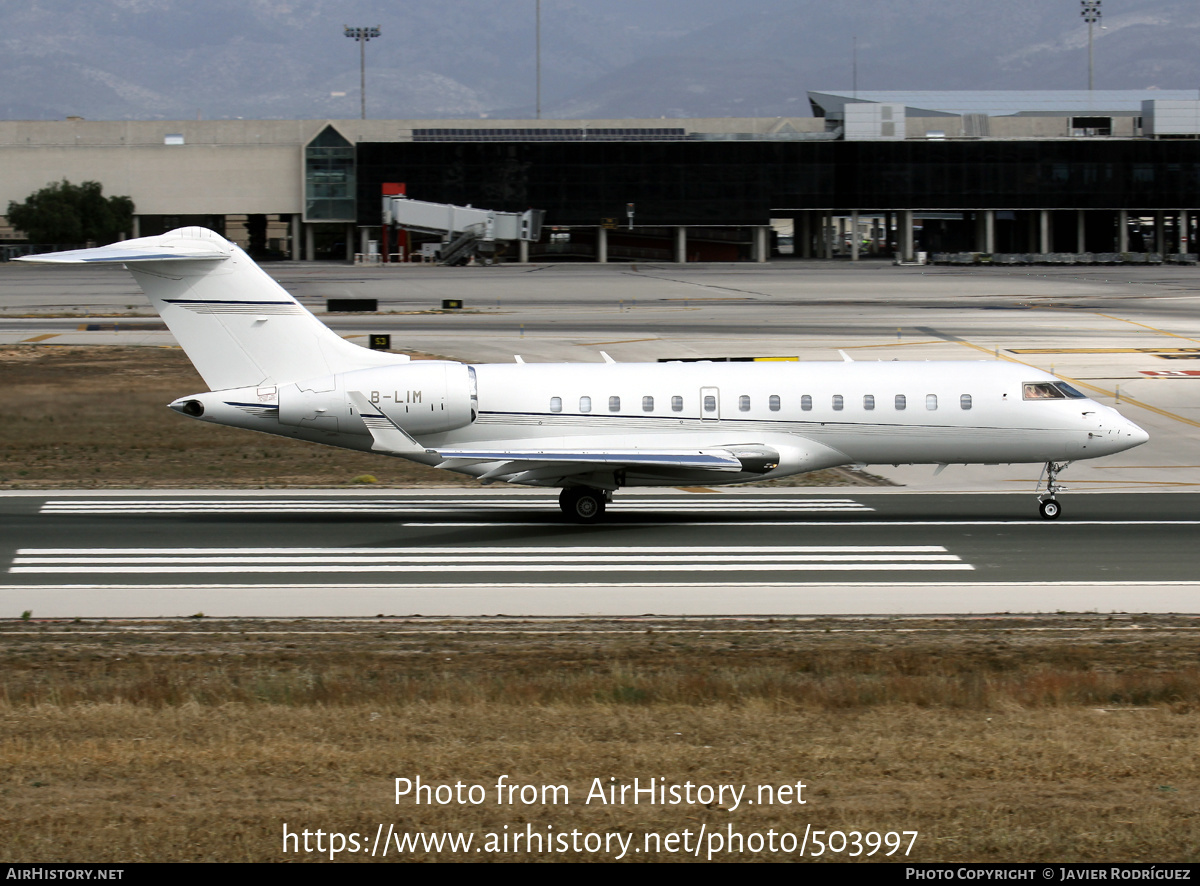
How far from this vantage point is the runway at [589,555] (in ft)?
65.7

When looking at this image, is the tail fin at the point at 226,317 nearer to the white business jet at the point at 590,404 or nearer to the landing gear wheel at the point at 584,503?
the white business jet at the point at 590,404

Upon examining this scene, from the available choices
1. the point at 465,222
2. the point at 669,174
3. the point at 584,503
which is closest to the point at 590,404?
the point at 584,503

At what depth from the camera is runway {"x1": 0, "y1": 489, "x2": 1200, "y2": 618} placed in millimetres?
20016

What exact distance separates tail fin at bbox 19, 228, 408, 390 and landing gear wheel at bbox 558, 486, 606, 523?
5669 mm

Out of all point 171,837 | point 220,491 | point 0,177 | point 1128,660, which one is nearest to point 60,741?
point 171,837

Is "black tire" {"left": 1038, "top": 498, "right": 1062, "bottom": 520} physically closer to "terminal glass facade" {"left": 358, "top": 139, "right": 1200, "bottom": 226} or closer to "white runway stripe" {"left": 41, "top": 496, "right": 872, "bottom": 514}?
"white runway stripe" {"left": 41, "top": 496, "right": 872, "bottom": 514}

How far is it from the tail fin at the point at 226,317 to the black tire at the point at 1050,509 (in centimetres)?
1529

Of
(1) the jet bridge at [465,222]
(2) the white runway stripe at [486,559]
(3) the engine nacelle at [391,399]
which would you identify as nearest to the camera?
(2) the white runway stripe at [486,559]

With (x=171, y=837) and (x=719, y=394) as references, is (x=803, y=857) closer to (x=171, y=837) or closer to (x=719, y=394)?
(x=171, y=837)

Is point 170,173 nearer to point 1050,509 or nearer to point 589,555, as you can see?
point 589,555

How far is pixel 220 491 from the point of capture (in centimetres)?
3166

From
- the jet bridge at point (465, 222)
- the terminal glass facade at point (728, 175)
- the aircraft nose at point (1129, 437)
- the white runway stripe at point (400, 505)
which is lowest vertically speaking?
the white runway stripe at point (400, 505)

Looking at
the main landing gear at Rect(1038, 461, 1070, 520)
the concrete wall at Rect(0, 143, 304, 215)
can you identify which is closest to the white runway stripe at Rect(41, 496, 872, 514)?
the main landing gear at Rect(1038, 461, 1070, 520)

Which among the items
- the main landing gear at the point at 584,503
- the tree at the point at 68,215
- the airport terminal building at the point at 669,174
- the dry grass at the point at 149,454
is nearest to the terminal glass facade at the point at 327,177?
the airport terminal building at the point at 669,174
